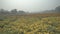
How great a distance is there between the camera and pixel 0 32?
5.42 meters

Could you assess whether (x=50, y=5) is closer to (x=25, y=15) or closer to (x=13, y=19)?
(x=25, y=15)

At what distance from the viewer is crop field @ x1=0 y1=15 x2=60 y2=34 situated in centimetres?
503

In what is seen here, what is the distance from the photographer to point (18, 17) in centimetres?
575

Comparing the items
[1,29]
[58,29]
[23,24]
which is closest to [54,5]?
[58,29]

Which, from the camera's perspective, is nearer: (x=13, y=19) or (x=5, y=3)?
(x=13, y=19)

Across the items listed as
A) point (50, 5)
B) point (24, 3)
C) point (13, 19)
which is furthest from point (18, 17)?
point (50, 5)

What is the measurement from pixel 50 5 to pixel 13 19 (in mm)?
1751

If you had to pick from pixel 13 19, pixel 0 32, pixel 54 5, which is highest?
pixel 54 5

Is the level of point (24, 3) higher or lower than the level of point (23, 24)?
higher

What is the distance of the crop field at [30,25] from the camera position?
5.03m

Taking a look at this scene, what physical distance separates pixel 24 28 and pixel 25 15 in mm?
726

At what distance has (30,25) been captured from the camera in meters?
5.33

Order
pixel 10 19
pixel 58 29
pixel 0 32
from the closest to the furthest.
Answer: pixel 58 29
pixel 0 32
pixel 10 19

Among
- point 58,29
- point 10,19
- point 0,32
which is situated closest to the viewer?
point 58,29
